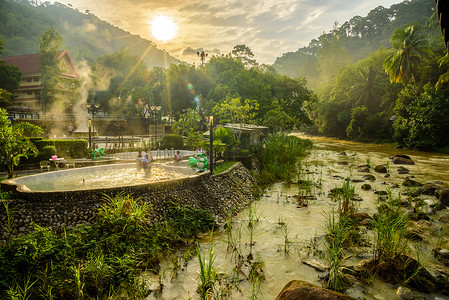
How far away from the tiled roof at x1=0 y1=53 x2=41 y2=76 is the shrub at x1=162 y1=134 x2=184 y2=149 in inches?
1210

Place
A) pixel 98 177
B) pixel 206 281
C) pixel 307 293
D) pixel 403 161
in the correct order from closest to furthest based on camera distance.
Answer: pixel 307 293 < pixel 206 281 < pixel 98 177 < pixel 403 161

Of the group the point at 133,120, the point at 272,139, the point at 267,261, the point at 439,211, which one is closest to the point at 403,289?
the point at 267,261

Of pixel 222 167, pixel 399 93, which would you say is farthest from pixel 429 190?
pixel 399 93

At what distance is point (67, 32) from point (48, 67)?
3685 inches

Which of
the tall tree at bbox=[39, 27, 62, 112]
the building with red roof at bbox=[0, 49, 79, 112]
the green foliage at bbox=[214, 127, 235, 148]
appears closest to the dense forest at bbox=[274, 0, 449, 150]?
the green foliage at bbox=[214, 127, 235, 148]

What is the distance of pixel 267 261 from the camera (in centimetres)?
693

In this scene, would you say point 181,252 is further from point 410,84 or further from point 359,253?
point 410,84

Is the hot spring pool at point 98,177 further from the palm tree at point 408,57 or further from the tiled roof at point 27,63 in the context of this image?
the tiled roof at point 27,63

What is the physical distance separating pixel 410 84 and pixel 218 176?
31191mm

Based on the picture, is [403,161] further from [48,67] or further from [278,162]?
[48,67]

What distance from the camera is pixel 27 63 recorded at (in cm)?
4034

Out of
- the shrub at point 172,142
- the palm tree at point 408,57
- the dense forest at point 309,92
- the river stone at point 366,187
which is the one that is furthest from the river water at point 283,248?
the palm tree at point 408,57

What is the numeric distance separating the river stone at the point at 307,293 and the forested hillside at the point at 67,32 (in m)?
61.0

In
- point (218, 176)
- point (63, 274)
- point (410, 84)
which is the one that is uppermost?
point (410, 84)
